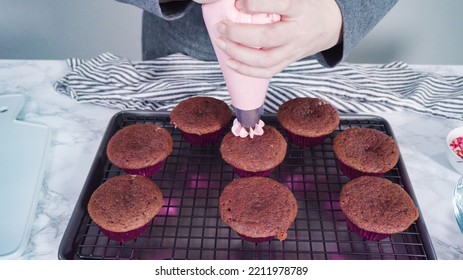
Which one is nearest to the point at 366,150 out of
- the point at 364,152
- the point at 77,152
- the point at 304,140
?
the point at 364,152

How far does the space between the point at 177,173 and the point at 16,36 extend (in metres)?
1.65

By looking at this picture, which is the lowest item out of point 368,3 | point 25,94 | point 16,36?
point 16,36

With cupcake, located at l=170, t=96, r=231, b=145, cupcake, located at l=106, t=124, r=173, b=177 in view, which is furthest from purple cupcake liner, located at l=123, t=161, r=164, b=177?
cupcake, located at l=170, t=96, r=231, b=145

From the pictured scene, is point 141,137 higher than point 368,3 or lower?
lower

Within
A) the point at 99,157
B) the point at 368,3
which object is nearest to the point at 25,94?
the point at 99,157

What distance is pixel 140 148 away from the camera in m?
1.07

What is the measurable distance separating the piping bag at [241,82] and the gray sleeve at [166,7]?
201mm

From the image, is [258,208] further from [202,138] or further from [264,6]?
[264,6]

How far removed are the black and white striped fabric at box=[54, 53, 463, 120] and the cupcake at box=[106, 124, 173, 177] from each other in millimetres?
159

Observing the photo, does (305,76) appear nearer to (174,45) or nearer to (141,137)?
(174,45)

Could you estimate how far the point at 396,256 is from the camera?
0.90 meters

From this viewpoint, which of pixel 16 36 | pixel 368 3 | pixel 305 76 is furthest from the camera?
pixel 16 36

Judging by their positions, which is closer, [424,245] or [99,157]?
[424,245]

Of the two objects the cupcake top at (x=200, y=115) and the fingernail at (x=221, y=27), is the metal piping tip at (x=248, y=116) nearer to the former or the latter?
the cupcake top at (x=200, y=115)
